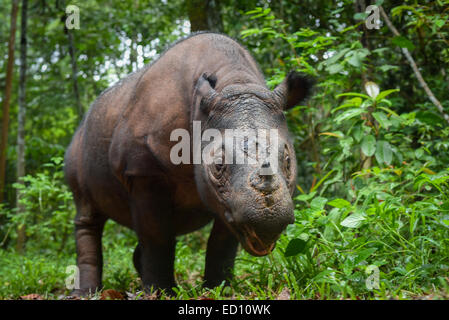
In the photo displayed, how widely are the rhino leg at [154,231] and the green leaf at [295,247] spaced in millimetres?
1161

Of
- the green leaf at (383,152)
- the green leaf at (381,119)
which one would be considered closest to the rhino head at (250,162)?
the green leaf at (381,119)

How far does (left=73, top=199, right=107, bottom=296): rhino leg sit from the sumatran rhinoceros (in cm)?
1

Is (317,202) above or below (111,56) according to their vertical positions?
below

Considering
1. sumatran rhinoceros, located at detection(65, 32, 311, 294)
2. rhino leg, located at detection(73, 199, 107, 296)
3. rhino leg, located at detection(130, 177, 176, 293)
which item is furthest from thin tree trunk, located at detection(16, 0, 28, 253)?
rhino leg, located at detection(130, 177, 176, 293)

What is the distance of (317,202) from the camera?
383cm

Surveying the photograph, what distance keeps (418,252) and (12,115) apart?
38.1 ft

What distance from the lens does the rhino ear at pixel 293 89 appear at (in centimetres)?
372

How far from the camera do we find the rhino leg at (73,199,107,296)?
17.8 feet

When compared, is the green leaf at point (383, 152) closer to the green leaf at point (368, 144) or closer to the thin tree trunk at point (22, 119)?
the green leaf at point (368, 144)

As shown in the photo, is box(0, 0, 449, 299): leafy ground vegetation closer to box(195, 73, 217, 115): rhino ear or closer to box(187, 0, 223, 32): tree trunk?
box(187, 0, 223, 32): tree trunk

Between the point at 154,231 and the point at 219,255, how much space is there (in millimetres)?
655

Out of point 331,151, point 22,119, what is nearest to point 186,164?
point 331,151

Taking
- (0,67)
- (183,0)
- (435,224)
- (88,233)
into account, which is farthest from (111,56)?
(435,224)
